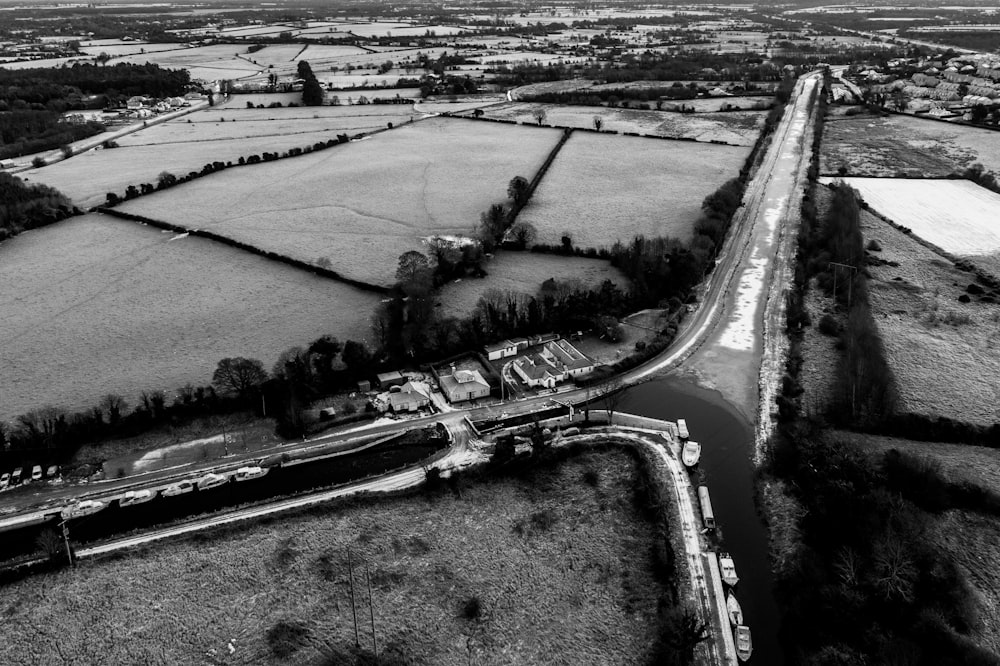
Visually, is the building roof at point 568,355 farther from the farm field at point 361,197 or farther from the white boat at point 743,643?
the white boat at point 743,643

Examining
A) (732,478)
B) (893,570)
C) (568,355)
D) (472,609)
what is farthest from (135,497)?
(893,570)

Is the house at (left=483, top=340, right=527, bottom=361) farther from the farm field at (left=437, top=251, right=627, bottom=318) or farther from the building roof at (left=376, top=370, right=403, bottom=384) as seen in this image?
the building roof at (left=376, top=370, right=403, bottom=384)

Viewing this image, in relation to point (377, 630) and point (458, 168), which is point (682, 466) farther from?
point (458, 168)

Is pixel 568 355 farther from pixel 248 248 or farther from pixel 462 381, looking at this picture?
pixel 248 248

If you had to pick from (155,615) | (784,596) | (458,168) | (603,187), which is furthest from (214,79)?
(784,596)

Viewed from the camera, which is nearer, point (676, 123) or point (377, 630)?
point (377, 630)
